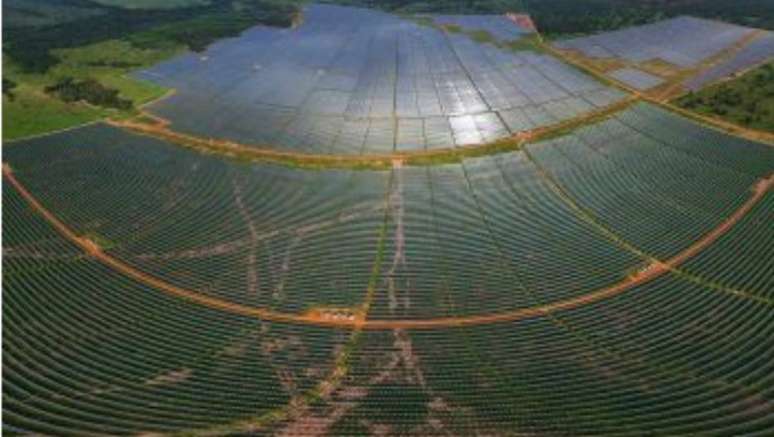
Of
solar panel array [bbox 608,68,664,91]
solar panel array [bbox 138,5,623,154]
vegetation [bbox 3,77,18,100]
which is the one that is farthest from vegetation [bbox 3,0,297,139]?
solar panel array [bbox 608,68,664,91]

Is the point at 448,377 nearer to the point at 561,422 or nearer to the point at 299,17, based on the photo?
the point at 561,422

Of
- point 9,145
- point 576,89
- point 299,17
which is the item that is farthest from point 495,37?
point 9,145

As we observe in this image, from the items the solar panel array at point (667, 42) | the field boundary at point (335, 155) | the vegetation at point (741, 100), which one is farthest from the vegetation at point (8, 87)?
the vegetation at point (741, 100)

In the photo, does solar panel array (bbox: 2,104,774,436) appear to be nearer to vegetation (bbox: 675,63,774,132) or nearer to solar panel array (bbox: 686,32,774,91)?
vegetation (bbox: 675,63,774,132)

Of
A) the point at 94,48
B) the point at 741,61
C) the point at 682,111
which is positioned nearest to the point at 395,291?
the point at 682,111

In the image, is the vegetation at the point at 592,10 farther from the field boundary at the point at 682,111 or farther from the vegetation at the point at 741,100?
the vegetation at the point at 741,100
